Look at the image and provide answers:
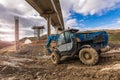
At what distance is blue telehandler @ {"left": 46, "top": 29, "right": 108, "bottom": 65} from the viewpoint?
8502 millimetres

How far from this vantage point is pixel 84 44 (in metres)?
9.32

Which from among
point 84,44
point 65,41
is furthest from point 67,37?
point 84,44

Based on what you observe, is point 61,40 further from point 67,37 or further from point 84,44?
point 84,44

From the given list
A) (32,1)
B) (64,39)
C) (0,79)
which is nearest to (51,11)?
(32,1)

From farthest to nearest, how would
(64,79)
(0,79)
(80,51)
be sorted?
(80,51)
(0,79)
(64,79)

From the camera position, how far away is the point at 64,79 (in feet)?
20.6

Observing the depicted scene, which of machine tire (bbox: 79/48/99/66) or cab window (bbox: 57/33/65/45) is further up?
cab window (bbox: 57/33/65/45)

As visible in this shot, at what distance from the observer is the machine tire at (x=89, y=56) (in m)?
8.27

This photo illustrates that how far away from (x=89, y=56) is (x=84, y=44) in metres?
0.99

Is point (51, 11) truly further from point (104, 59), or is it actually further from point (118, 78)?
point (118, 78)

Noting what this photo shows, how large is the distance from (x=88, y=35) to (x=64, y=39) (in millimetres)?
1633

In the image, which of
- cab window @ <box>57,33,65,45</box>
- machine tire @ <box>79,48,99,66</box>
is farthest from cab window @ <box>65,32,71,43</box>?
machine tire @ <box>79,48,99,66</box>

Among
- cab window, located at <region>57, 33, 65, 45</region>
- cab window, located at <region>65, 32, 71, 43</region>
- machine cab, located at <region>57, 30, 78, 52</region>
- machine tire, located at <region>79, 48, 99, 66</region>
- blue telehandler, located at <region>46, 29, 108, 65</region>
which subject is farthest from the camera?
cab window, located at <region>57, 33, 65, 45</region>

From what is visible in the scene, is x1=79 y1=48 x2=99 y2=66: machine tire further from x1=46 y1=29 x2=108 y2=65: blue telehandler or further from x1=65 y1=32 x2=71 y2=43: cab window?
x1=65 y1=32 x2=71 y2=43: cab window
